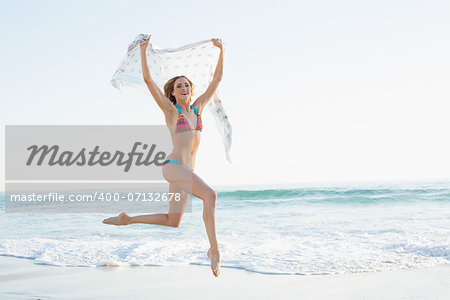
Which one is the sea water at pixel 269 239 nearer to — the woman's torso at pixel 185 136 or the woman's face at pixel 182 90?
the woman's torso at pixel 185 136

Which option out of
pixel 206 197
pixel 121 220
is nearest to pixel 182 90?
pixel 206 197

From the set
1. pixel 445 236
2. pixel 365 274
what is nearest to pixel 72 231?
pixel 365 274

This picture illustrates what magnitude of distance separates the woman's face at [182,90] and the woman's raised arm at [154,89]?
104mm

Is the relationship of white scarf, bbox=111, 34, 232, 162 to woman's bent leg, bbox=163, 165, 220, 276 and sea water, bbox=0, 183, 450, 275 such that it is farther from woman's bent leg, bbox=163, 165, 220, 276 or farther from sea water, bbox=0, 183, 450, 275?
Answer: sea water, bbox=0, 183, 450, 275

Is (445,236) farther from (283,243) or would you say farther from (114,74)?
(114,74)

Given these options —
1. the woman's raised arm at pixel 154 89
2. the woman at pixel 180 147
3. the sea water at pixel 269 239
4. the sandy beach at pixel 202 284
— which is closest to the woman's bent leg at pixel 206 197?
the woman at pixel 180 147

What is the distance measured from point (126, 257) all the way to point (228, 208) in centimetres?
1047

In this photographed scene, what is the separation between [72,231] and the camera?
12016mm

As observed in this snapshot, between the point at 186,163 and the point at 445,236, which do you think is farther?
the point at 445,236

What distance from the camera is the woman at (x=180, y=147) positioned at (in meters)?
3.70

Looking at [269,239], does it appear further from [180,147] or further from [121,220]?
[180,147]

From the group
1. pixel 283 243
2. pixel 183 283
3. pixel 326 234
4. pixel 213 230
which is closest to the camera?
pixel 213 230

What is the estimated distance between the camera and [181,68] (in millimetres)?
4715

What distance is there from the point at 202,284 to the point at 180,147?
9.09 ft
